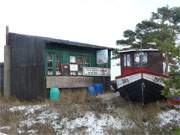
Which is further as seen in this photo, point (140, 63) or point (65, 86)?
point (65, 86)

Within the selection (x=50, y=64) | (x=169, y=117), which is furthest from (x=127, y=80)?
(x=50, y=64)

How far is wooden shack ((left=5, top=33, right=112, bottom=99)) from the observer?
845 inches

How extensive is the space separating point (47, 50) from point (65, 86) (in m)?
2.60

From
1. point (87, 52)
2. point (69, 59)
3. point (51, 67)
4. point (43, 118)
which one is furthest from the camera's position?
point (87, 52)

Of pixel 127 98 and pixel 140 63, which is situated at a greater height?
pixel 140 63

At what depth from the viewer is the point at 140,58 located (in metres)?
18.6

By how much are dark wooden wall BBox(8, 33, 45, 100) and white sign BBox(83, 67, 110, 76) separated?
3.78 metres

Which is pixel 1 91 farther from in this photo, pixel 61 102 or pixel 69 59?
pixel 61 102

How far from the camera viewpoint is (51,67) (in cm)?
2197

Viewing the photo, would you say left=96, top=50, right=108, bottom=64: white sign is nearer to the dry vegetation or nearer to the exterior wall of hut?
the exterior wall of hut

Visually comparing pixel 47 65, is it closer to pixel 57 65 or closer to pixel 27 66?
pixel 57 65

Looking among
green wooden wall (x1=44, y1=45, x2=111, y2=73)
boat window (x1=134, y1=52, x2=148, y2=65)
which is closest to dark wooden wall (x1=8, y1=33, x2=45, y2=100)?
green wooden wall (x1=44, y1=45, x2=111, y2=73)

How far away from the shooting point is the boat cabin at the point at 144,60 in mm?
18562

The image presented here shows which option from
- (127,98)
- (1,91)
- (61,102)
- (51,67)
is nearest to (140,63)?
(127,98)
